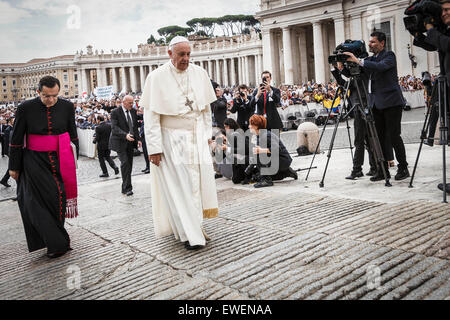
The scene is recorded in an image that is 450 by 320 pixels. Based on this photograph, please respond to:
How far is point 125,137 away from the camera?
8352 millimetres

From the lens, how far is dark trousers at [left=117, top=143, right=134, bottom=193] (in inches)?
307

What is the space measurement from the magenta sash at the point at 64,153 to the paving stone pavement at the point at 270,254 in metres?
0.53

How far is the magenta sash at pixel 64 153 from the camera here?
440 cm

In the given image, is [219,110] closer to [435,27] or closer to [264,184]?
[264,184]

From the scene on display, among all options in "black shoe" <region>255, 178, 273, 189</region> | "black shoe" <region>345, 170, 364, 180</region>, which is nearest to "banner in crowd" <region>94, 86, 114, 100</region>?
"black shoe" <region>255, 178, 273, 189</region>

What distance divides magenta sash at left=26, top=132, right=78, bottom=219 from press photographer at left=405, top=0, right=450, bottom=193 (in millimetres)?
4259

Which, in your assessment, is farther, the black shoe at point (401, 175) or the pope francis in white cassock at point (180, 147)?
the black shoe at point (401, 175)

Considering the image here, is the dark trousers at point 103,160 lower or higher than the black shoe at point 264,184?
higher

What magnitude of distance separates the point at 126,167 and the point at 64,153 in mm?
3396

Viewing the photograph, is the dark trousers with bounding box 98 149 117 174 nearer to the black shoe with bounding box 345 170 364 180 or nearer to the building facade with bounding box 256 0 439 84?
the black shoe with bounding box 345 170 364 180

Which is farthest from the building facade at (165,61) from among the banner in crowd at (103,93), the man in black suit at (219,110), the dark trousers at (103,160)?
the man in black suit at (219,110)

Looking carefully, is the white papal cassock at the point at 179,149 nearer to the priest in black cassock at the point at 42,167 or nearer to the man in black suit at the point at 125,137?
the priest in black cassock at the point at 42,167

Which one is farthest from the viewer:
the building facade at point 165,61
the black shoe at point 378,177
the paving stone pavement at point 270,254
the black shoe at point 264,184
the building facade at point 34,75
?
the building facade at point 34,75
